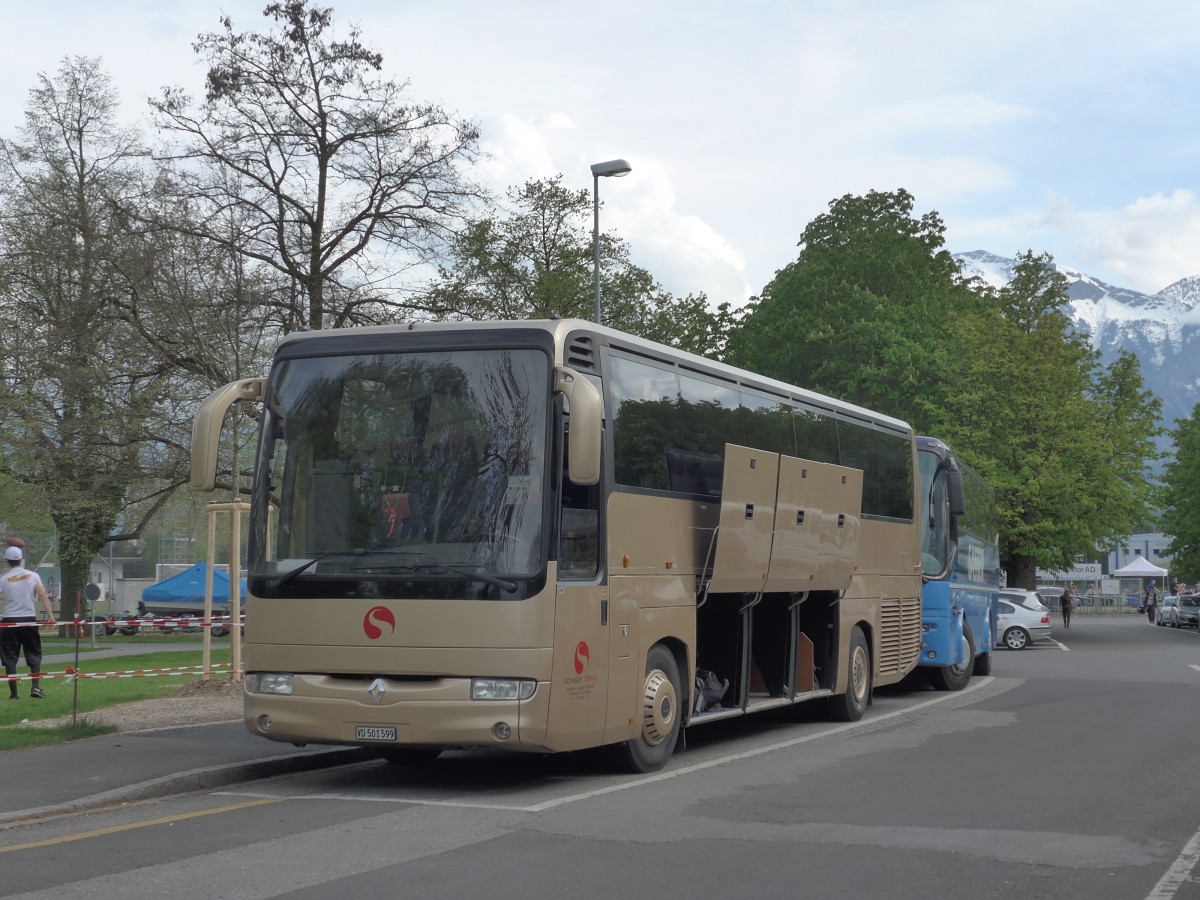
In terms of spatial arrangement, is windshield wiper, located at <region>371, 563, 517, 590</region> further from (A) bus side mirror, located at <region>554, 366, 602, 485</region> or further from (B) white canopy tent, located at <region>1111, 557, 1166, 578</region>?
(B) white canopy tent, located at <region>1111, 557, 1166, 578</region>

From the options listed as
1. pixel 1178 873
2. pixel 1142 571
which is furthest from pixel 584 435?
pixel 1142 571

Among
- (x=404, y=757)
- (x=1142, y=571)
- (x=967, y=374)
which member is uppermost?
(x=967, y=374)

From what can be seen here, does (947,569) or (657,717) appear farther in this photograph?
(947,569)

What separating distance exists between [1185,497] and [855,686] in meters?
60.1

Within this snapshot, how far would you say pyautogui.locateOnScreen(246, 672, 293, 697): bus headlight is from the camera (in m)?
10.8

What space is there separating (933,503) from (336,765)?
11.6 metres

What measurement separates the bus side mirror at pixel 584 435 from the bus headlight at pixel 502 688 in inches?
57.1

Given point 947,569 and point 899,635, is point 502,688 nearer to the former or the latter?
point 899,635

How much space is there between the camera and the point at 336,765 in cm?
1248

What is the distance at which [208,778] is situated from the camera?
10.9 metres

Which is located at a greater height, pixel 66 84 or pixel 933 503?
pixel 66 84

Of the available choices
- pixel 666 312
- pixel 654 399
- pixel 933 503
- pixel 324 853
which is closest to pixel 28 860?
pixel 324 853

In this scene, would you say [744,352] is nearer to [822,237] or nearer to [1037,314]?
[822,237]

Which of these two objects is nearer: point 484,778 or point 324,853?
point 324,853
